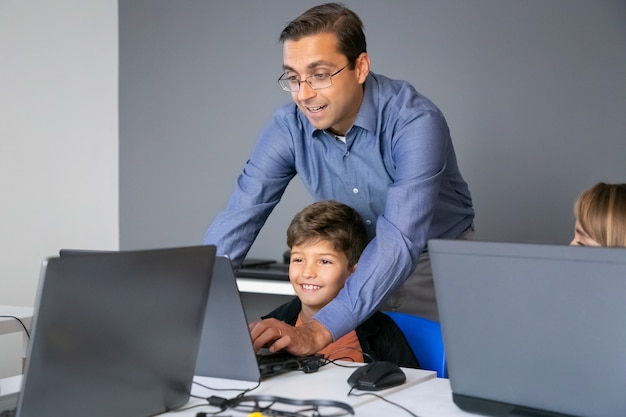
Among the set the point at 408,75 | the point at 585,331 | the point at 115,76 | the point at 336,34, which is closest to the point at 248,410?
the point at 585,331

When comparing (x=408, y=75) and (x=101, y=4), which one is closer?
(x=408, y=75)

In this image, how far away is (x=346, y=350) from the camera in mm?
2049

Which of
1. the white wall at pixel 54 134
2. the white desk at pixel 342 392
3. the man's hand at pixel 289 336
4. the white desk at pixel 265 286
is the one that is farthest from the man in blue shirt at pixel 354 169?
the white wall at pixel 54 134

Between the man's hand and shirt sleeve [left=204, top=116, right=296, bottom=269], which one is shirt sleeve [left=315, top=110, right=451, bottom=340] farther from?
shirt sleeve [left=204, top=116, right=296, bottom=269]

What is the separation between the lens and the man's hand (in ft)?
5.50

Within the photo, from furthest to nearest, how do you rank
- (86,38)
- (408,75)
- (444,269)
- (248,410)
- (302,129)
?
(86,38) → (408,75) → (302,129) → (248,410) → (444,269)

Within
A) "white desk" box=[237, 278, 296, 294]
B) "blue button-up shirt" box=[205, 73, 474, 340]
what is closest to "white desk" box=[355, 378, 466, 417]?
"blue button-up shirt" box=[205, 73, 474, 340]

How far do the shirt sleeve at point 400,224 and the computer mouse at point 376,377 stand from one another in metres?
0.28

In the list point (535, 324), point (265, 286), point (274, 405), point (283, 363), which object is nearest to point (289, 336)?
point (283, 363)

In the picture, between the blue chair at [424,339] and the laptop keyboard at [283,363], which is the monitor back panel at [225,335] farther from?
the blue chair at [424,339]

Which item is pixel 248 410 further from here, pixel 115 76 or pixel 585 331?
pixel 115 76

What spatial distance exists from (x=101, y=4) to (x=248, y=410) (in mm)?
3342

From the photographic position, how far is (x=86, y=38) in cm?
421

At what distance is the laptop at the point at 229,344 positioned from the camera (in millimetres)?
1523
